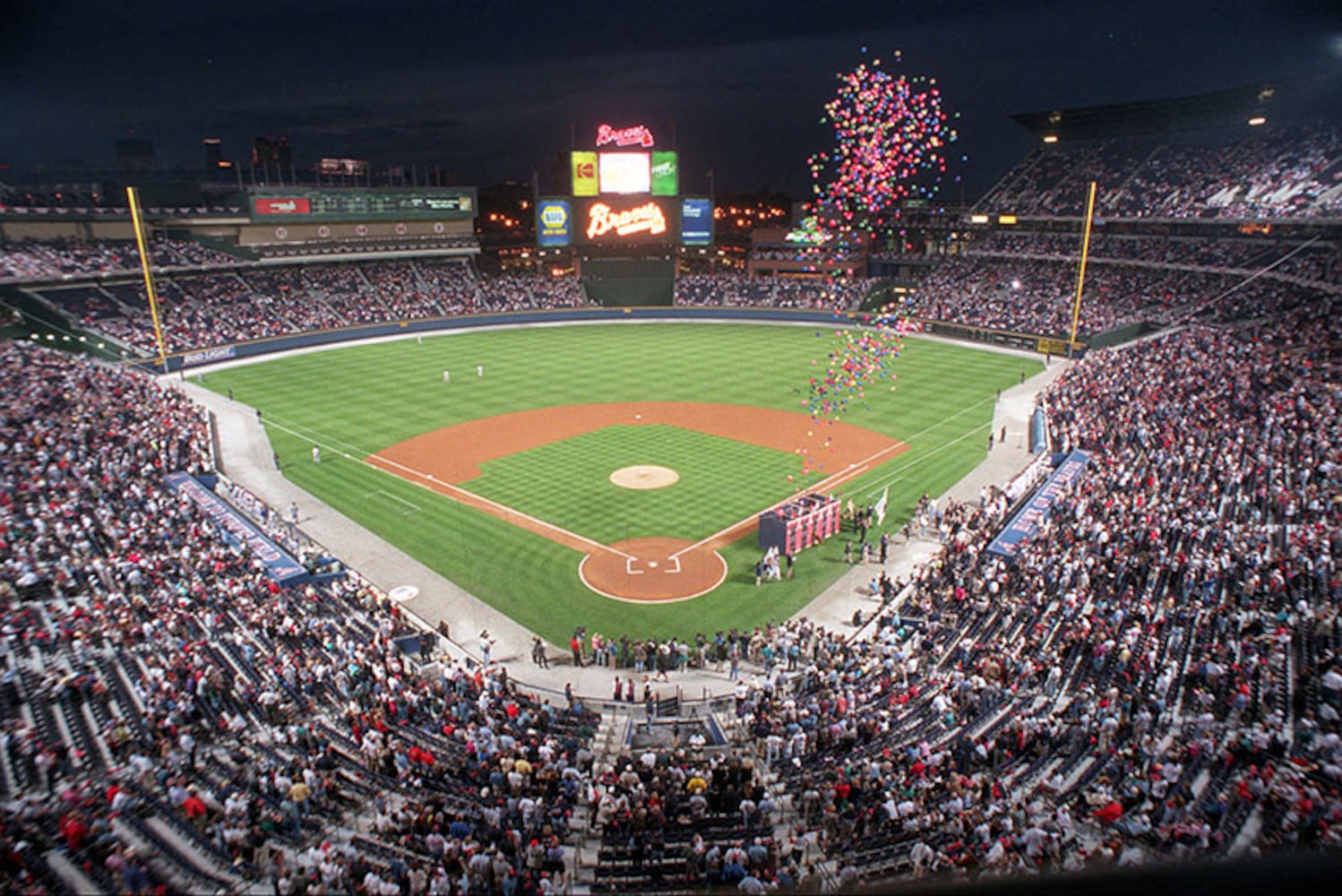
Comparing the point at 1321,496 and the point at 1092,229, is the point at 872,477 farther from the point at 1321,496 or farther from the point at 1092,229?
the point at 1092,229

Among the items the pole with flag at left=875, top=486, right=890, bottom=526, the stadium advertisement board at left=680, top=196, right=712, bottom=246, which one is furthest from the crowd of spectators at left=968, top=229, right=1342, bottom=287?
the pole with flag at left=875, top=486, right=890, bottom=526

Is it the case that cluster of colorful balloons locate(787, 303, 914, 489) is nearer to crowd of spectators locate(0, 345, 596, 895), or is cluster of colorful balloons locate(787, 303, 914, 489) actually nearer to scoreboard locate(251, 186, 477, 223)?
crowd of spectators locate(0, 345, 596, 895)

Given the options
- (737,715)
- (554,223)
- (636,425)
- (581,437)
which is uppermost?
(554,223)

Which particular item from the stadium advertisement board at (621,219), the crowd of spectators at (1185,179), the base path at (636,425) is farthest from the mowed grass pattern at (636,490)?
the stadium advertisement board at (621,219)

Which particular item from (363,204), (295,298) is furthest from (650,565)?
(363,204)

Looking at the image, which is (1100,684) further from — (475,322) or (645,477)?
(475,322)

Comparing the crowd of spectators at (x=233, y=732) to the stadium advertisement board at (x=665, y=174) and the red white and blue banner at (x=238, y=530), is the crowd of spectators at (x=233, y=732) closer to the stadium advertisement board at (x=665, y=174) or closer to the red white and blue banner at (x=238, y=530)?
the red white and blue banner at (x=238, y=530)
